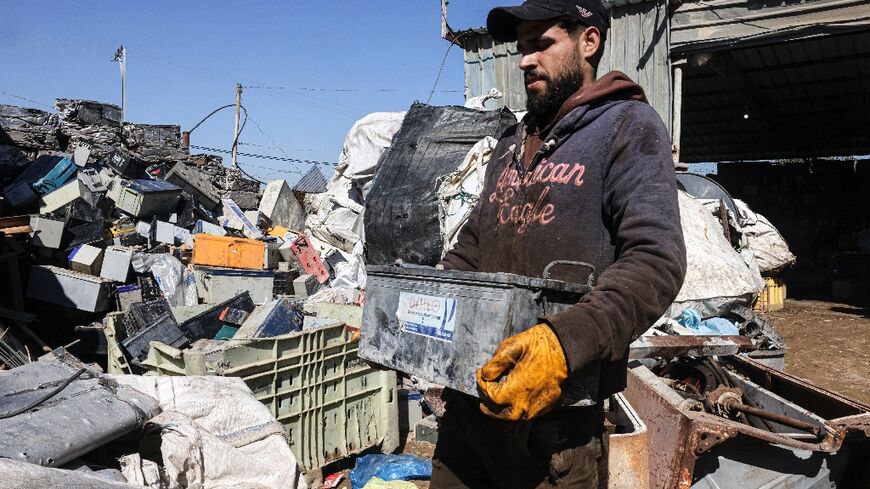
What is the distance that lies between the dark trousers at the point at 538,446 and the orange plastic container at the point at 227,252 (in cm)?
665

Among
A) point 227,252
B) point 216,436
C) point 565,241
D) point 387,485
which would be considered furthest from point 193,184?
point 565,241

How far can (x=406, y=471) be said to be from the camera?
383 cm

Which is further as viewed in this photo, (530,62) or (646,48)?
(646,48)

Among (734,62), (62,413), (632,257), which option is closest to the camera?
(632,257)

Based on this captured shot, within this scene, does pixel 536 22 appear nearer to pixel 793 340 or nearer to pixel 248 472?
pixel 248 472

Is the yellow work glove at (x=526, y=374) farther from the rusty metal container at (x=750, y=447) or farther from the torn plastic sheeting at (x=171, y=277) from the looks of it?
the torn plastic sheeting at (x=171, y=277)

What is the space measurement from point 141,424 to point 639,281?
7.26 ft

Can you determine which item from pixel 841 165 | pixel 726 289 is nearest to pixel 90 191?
pixel 726 289

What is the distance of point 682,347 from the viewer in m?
3.38

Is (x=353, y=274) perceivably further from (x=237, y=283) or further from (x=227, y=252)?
(x=227, y=252)

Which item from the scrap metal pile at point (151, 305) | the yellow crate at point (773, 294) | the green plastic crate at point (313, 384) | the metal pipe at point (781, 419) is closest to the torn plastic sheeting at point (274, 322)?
the scrap metal pile at point (151, 305)

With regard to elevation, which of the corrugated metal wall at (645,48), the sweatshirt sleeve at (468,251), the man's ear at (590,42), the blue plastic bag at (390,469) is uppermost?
the corrugated metal wall at (645,48)

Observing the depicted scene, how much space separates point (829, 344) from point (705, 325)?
2162mm

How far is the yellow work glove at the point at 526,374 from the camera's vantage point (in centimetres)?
124
